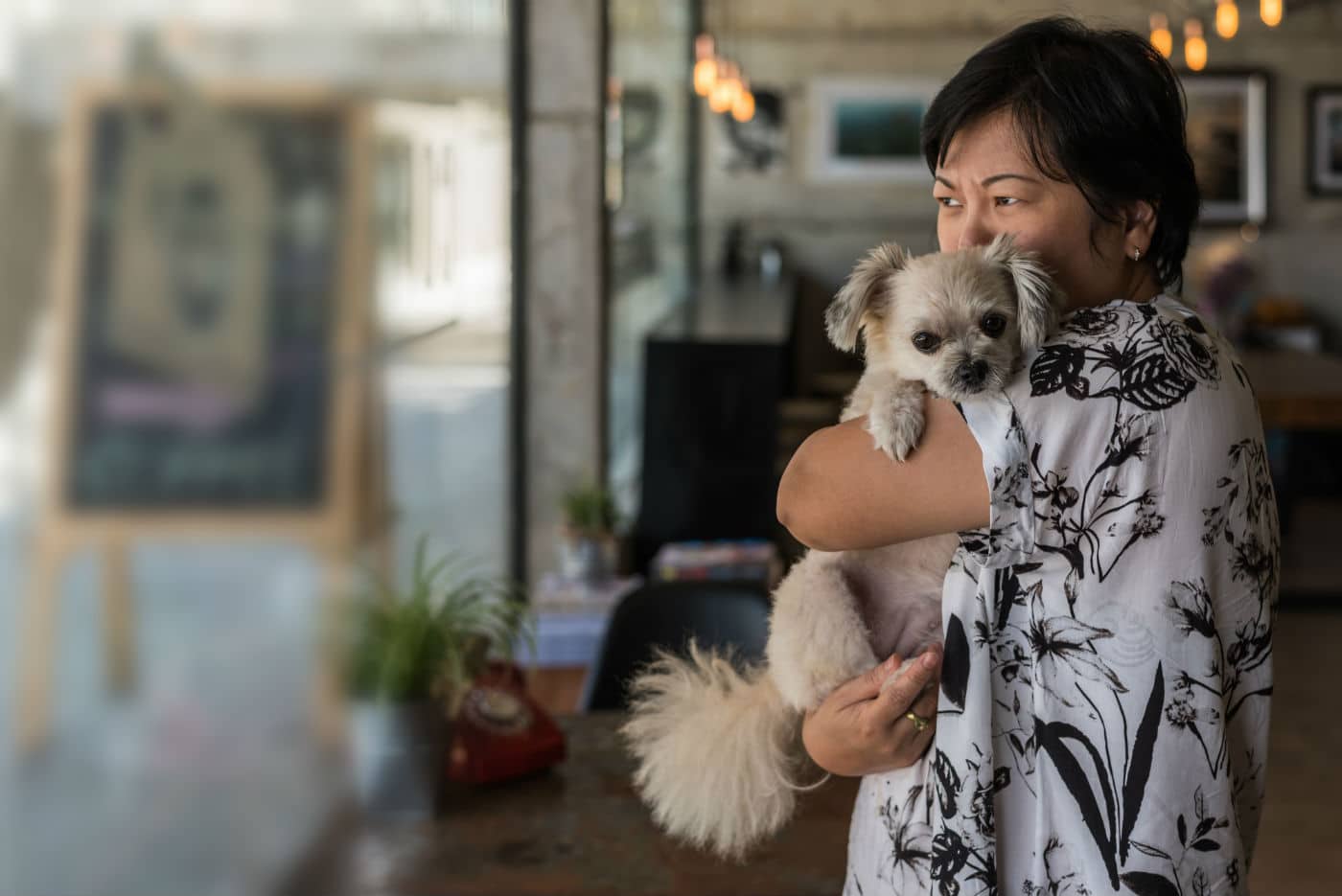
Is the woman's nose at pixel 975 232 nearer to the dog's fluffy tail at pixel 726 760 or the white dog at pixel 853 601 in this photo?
the white dog at pixel 853 601

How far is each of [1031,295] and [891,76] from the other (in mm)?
9150

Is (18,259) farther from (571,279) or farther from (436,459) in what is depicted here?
(571,279)

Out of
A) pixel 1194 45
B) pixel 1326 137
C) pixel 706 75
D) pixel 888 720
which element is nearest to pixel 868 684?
pixel 888 720

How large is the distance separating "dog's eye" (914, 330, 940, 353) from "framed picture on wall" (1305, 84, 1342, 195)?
31.2ft

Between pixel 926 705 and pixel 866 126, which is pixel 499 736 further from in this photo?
pixel 866 126

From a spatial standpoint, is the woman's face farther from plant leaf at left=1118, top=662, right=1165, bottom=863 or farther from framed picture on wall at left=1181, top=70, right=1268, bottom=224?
framed picture on wall at left=1181, top=70, right=1268, bottom=224

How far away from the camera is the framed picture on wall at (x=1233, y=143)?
963 centimetres

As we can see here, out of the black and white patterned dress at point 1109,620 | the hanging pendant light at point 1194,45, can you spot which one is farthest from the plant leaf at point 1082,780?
the hanging pendant light at point 1194,45

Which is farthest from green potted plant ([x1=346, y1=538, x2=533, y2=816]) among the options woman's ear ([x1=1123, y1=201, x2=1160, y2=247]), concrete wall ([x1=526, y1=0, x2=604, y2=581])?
concrete wall ([x1=526, y1=0, x2=604, y2=581])

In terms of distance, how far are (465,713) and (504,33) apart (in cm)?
242

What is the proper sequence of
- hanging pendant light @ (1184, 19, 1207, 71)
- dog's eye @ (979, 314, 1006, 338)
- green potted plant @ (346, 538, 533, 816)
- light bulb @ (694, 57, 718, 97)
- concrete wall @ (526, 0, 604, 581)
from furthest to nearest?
hanging pendant light @ (1184, 19, 1207, 71)
light bulb @ (694, 57, 718, 97)
concrete wall @ (526, 0, 604, 581)
green potted plant @ (346, 538, 533, 816)
dog's eye @ (979, 314, 1006, 338)

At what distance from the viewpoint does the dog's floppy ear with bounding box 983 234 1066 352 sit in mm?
1143

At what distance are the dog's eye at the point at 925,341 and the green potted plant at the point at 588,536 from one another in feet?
8.24

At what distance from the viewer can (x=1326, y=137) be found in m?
9.61
